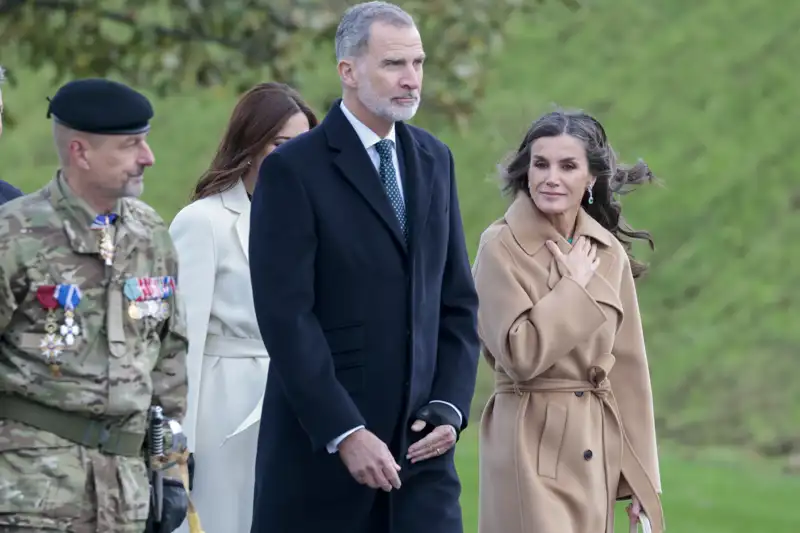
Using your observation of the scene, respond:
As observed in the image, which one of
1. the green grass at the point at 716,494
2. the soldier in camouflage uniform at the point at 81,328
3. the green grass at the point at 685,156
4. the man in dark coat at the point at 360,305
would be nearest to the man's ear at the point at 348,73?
the man in dark coat at the point at 360,305

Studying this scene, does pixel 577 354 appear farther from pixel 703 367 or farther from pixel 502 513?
pixel 703 367

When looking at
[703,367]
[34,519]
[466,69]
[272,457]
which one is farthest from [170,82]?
[703,367]

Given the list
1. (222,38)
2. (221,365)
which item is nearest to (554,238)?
(221,365)

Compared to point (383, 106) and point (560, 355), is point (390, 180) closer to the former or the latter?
point (383, 106)

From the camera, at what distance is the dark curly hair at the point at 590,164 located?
22.4 feet

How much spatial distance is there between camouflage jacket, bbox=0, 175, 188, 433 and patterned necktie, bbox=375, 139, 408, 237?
2.81 feet

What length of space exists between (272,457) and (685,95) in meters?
17.7

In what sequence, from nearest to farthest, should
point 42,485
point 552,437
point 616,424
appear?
point 42,485, point 552,437, point 616,424

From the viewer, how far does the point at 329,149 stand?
558cm

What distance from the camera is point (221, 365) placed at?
21.4ft

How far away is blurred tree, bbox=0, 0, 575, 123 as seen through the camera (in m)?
11.0

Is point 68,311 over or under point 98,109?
under

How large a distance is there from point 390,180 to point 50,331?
1.27 metres

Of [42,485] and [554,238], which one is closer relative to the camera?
[42,485]
